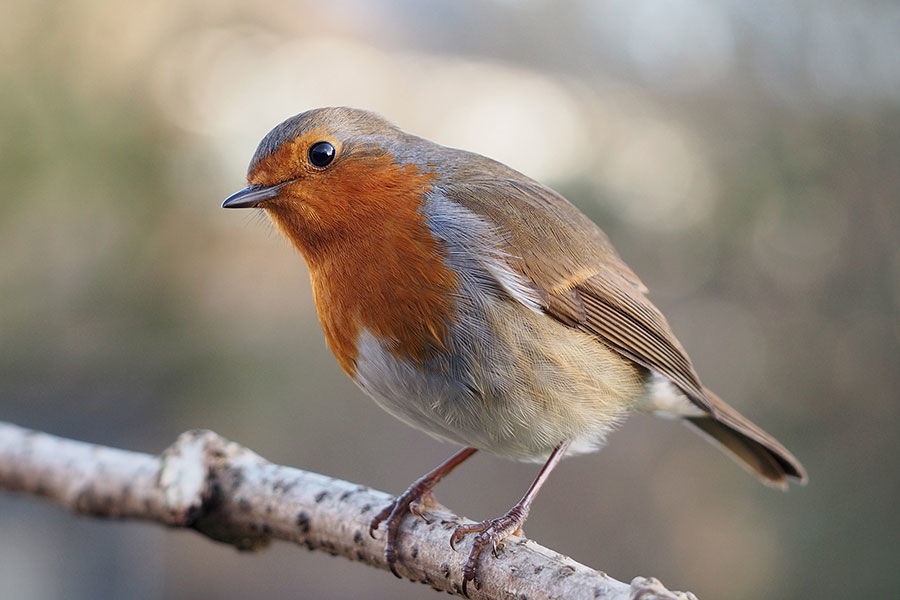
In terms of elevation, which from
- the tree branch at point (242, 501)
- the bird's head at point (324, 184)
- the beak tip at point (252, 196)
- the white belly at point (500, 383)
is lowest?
the tree branch at point (242, 501)

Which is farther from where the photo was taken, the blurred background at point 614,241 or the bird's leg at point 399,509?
the blurred background at point 614,241

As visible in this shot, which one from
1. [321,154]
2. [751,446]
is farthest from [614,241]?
[321,154]

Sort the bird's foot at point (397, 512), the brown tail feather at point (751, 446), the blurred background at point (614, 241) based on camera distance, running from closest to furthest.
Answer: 1. the bird's foot at point (397, 512)
2. the brown tail feather at point (751, 446)
3. the blurred background at point (614, 241)

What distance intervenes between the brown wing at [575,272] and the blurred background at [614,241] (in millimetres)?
2317

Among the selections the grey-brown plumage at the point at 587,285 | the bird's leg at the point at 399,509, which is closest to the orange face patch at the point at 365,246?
the grey-brown plumage at the point at 587,285

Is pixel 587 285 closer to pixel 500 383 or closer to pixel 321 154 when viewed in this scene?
pixel 500 383

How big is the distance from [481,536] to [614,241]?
354 cm

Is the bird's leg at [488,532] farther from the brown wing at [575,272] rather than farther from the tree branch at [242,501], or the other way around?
the brown wing at [575,272]

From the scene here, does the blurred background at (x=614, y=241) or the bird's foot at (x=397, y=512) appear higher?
the blurred background at (x=614, y=241)

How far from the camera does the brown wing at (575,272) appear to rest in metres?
2.29

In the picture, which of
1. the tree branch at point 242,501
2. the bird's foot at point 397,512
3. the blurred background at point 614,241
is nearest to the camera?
the tree branch at point 242,501

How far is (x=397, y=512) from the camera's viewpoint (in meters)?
2.25

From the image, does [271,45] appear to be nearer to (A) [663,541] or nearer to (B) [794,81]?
(B) [794,81]

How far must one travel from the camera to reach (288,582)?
20.5ft
